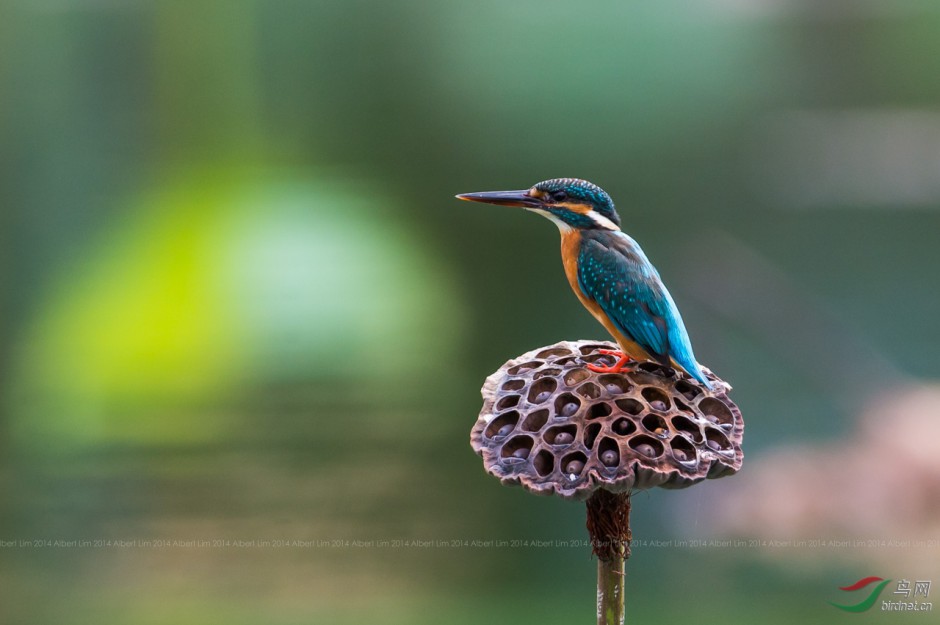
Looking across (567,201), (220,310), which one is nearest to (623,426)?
(567,201)

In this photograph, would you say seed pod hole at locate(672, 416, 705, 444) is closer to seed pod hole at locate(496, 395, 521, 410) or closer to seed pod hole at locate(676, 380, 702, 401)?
seed pod hole at locate(676, 380, 702, 401)

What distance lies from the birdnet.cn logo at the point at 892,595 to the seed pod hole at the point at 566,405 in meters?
1.16

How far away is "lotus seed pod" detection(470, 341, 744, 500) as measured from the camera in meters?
0.87

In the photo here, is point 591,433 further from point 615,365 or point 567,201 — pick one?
point 567,201

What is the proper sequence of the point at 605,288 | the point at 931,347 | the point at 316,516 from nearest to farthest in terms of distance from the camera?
the point at 605,288
the point at 931,347
the point at 316,516

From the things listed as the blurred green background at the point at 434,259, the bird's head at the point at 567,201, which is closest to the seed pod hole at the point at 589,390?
the bird's head at the point at 567,201

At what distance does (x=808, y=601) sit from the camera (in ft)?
6.12

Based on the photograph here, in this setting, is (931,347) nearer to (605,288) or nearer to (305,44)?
(605,288)

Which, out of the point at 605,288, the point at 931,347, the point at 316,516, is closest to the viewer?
the point at 605,288

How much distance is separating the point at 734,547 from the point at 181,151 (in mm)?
1412

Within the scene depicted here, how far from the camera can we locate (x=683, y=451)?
897 mm

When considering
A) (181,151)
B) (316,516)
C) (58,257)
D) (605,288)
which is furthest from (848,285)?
(58,257)

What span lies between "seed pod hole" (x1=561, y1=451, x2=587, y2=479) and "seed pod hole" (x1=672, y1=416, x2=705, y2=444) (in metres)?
0.11

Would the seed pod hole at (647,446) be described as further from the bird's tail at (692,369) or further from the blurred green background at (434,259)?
the blurred green background at (434,259)
